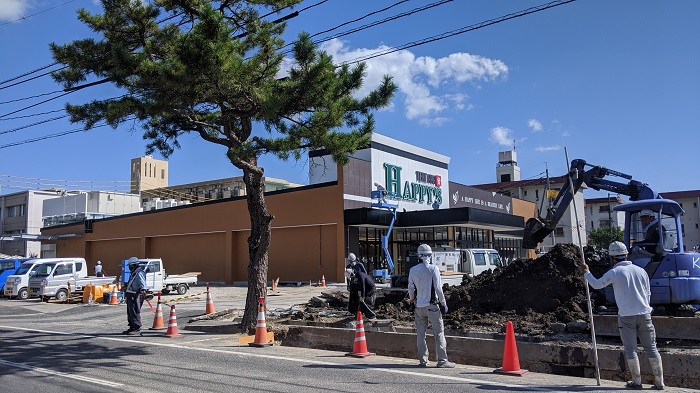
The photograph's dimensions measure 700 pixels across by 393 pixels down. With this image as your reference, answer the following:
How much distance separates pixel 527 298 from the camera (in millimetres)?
15672

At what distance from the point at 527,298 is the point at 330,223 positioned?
19.0 meters

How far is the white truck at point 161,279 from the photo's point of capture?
26828mm

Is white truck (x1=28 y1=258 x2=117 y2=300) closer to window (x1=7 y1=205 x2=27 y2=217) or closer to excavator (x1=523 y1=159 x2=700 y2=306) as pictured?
excavator (x1=523 y1=159 x2=700 y2=306)

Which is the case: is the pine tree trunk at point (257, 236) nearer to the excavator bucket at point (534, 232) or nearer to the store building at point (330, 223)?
the excavator bucket at point (534, 232)

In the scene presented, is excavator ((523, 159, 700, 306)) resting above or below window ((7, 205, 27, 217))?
below

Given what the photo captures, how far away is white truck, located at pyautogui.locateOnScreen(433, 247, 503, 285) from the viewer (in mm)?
21539

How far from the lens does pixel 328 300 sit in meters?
19.5

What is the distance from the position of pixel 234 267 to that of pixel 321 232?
7775 millimetres

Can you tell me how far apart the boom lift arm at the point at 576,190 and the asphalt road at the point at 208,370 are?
24.4 feet

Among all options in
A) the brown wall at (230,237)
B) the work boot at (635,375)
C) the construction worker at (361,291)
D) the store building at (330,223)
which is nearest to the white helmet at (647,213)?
the work boot at (635,375)

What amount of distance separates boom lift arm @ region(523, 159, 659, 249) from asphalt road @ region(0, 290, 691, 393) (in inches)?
293

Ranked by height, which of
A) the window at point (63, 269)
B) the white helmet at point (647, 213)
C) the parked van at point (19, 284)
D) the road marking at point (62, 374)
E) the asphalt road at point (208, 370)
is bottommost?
the asphalt road at point (208, 370)

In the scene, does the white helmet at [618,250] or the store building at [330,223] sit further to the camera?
the store building at [330,223]

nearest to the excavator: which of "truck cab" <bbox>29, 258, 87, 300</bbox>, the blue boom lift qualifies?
the blue boom lift
